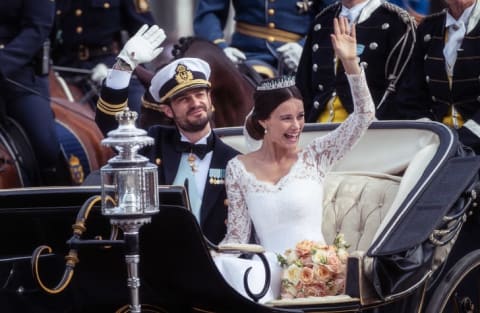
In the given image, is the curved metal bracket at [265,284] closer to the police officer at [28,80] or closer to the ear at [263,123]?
the ear at [263,123]

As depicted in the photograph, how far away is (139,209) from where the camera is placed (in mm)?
Answer: 5777

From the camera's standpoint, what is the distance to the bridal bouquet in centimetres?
648

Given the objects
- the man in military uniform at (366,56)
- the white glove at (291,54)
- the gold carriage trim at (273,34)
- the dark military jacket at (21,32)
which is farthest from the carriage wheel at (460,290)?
the dark military jacket at (21,32)

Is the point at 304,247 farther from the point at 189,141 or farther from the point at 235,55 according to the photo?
the point at 235,55

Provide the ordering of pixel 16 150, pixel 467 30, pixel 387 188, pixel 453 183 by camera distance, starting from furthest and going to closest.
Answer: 1. pixel 16 150
2. pixel 467 30
3. pixel 387 188
4. pixel 453 183

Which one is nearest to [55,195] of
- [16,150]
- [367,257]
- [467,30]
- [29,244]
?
[29,244]

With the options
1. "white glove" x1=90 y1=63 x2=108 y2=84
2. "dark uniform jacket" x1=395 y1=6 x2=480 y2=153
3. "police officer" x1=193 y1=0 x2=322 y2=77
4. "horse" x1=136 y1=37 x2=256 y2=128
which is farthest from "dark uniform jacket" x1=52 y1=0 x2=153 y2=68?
"dark uniform jacket" x1=395 y1=6 x2=480 y2=153

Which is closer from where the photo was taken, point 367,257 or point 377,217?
point 367,257

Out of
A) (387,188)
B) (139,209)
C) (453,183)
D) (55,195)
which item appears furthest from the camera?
(387,188)

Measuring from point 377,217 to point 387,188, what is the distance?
5.7 inches

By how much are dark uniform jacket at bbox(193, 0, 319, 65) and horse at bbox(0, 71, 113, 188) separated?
875 millimetres

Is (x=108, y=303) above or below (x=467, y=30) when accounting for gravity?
below

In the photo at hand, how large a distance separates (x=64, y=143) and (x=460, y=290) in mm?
4071

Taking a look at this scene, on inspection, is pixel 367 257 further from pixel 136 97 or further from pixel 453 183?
pixel 136 97
